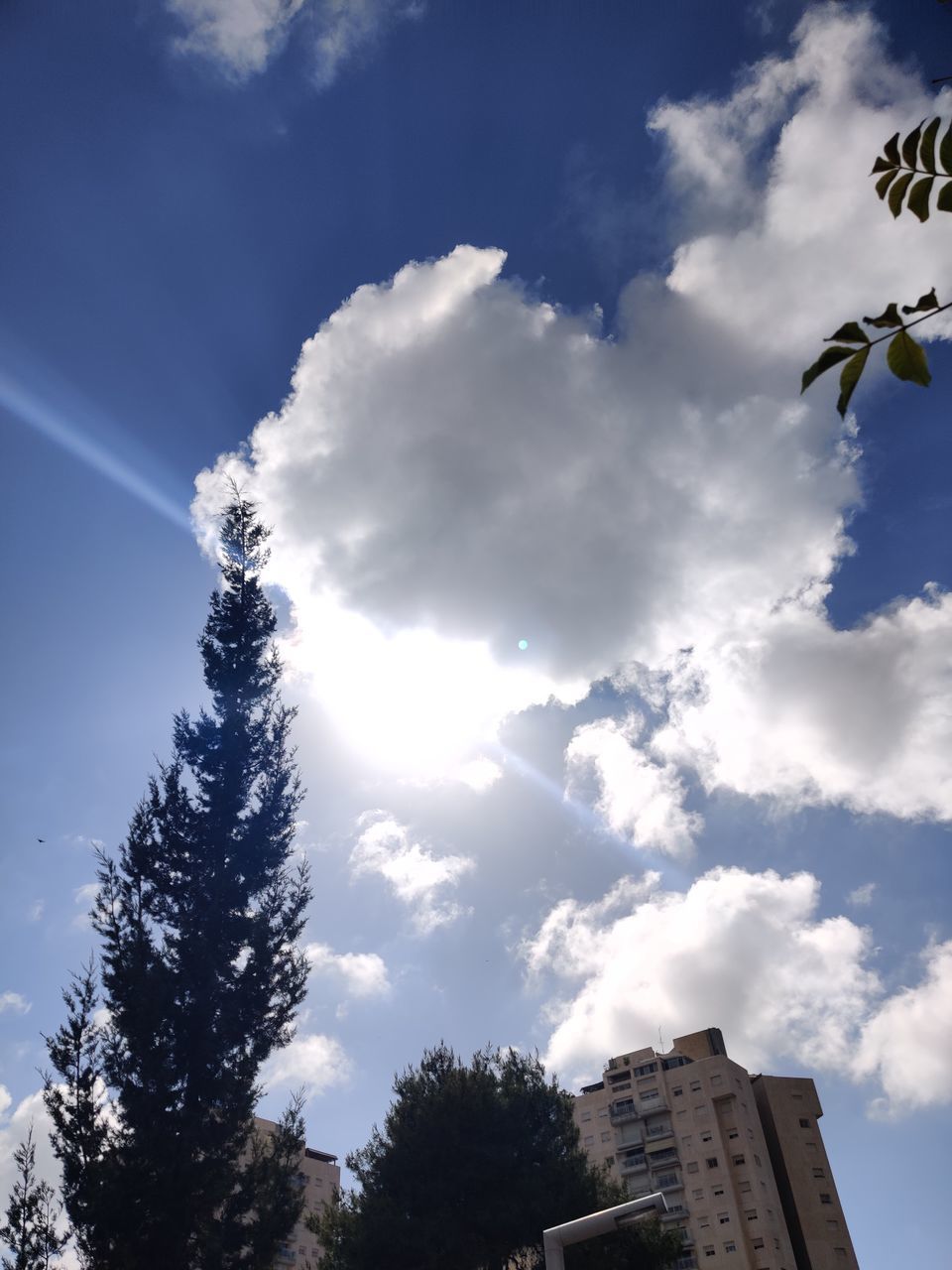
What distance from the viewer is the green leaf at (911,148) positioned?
171 centimetres

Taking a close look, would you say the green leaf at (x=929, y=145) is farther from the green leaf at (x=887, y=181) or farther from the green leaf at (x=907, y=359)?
the green leaf at (x=907, y=359)

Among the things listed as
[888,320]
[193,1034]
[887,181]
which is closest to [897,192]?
[887,181]

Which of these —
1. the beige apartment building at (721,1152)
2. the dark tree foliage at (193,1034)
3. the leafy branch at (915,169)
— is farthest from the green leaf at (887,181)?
the beige apartment building at (721,1152)

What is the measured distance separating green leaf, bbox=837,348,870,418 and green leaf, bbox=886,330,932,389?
8 cm

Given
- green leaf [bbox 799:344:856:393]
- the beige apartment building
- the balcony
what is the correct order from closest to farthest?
green leaf [bbox 799:344:856:393]
the beige apartment building
the balcony

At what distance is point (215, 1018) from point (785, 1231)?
50.0 metres

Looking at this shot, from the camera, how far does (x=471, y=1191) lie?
2253 cm

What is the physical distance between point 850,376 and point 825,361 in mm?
60

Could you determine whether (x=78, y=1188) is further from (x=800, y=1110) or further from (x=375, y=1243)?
(x=800, y=1110)

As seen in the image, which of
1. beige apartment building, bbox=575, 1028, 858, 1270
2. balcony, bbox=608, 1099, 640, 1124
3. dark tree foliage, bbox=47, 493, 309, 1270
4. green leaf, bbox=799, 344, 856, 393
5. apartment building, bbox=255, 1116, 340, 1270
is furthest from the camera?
apartment building, bbox=255, 1116, 340, 1270

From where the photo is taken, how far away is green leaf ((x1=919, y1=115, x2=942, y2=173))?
66.3 inches

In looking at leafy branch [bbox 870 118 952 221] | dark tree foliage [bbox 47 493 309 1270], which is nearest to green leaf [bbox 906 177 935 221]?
leafy branch [bbox 870 118 952 221]

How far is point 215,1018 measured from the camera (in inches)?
723

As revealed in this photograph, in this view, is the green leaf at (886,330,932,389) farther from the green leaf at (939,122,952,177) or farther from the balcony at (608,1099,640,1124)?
the balcony at (608,1099,640,1124)
